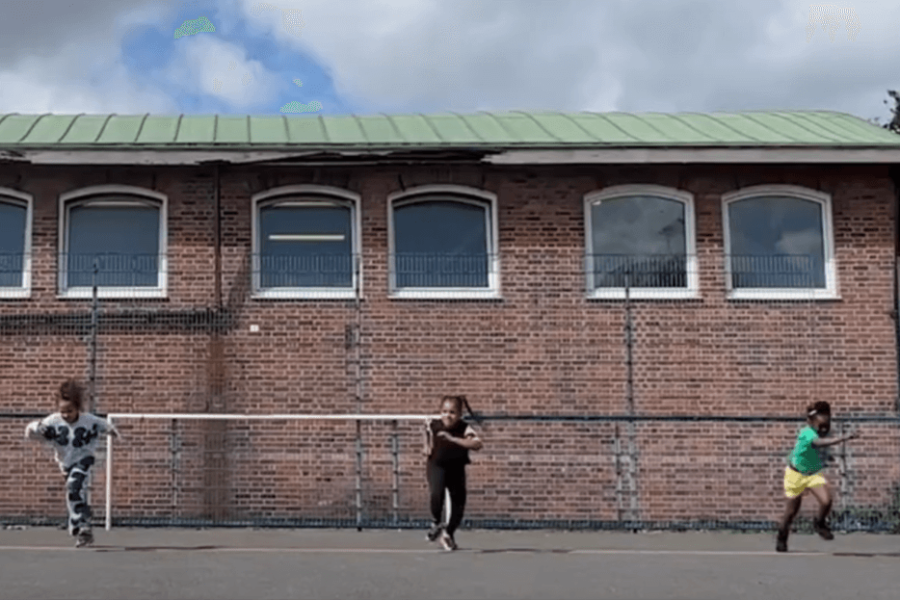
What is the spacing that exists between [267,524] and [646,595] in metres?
5.31

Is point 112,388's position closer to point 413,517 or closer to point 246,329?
point 246,329

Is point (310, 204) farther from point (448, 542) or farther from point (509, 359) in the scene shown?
point (448, 542)

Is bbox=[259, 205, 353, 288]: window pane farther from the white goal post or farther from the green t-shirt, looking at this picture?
the green t-shirt

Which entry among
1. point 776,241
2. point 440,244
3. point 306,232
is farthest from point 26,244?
point 776,241

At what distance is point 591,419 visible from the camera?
13406 mm

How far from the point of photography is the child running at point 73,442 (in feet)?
35.2

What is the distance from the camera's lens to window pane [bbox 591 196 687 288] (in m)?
15.2

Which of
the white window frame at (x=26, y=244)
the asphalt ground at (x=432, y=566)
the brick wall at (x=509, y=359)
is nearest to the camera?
the asphalt ground at (x=432, y=566)

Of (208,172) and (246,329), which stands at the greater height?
(208,172)

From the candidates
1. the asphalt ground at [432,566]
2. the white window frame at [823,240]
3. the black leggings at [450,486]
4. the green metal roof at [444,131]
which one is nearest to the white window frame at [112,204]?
the green metal roof at [444,131]

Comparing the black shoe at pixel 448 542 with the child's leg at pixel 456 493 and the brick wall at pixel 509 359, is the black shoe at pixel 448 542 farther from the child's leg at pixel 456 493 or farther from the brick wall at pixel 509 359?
the brick wall at pixel 509 359

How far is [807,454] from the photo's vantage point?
36.8ft

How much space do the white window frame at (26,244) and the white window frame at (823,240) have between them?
28.3 ft

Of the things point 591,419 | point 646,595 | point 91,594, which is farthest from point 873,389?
point 91,594
